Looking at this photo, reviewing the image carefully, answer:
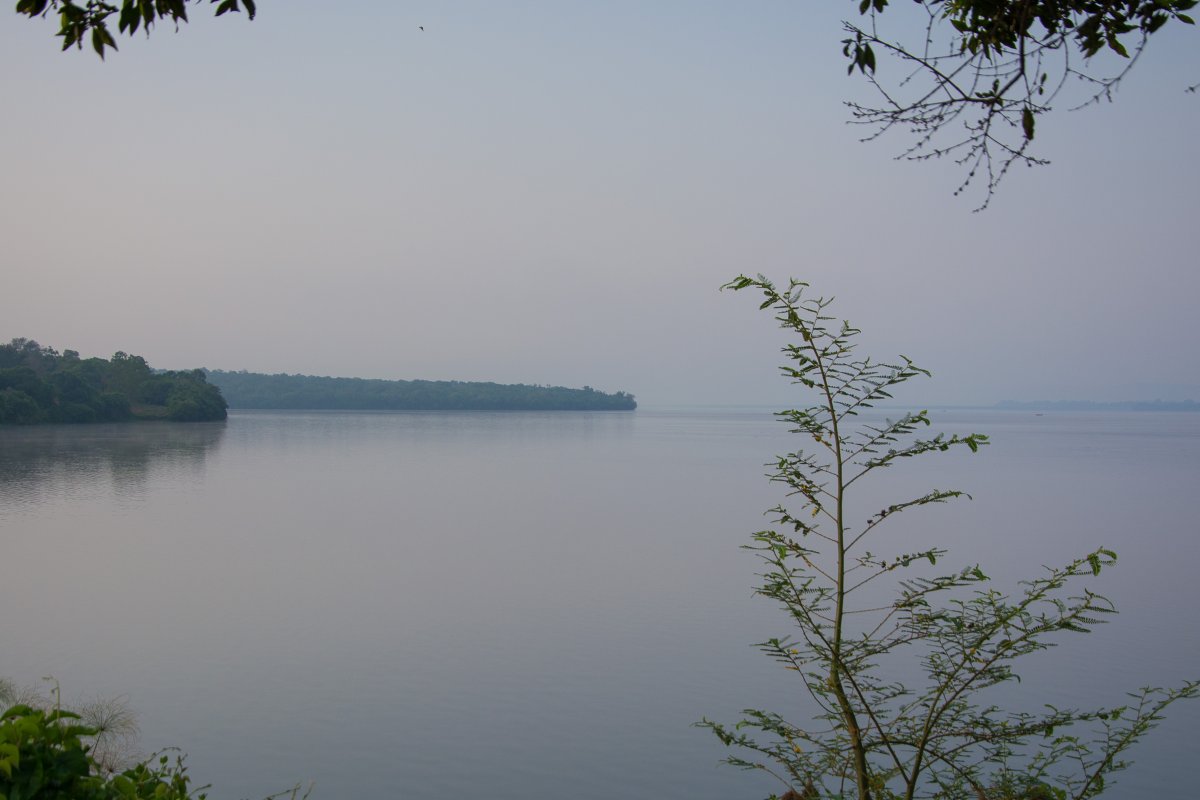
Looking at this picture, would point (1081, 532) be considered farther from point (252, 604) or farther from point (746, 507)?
point (252, 604)

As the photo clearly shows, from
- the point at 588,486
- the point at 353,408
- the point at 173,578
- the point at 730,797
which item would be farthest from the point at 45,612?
the point at 353,408

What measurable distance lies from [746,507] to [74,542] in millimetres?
11033

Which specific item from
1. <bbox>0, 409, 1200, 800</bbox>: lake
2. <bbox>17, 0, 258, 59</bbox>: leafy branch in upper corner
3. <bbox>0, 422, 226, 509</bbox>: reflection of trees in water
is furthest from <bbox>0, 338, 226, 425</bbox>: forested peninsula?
<bbox>17, 0, 258, 59</bbox>: leafy branch in upper corner

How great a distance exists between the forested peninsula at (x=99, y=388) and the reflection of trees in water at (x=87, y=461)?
427 inches

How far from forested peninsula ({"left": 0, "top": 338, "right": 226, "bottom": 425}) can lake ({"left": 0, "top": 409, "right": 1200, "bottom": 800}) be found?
36.9m

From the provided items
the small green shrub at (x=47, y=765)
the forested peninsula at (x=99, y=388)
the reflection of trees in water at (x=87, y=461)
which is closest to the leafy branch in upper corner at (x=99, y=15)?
the small green shrub at (x=47, y=765)

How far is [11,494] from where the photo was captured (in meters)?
17.9

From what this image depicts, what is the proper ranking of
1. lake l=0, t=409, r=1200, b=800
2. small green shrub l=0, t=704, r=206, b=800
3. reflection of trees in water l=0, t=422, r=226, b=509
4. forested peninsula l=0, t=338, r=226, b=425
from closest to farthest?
small green shrub l=0, t=704, r=206, b=800 → lake l=0, t=409, r=1200, b=800 → reflection of trees in water l=0, t=422, r=226, b=509 → forested peninsula l=0, t=338, r=226, b=425

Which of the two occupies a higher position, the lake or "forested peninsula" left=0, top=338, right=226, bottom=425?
"forested peninsula" left=0, top=338, right=226, bottom=425

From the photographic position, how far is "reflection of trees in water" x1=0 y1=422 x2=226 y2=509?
63.0ft

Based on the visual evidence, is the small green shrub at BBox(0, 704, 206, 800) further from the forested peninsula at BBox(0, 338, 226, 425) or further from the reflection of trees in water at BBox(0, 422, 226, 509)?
the forested peninsula at BBox(0, 338, 226, 425)

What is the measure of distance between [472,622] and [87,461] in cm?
2185

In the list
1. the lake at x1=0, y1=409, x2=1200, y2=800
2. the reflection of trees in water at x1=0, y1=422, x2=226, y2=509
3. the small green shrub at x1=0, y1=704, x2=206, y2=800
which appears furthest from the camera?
the reflection of trees in water at x1=0, y1=422, x2=226, y2=509

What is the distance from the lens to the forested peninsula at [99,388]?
5209 centimetres
